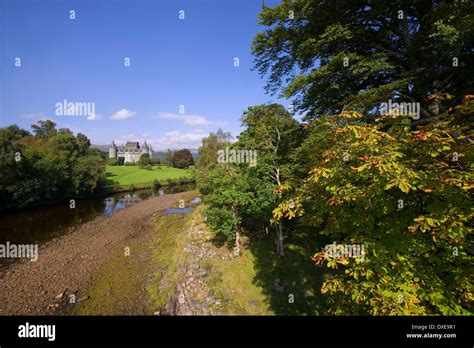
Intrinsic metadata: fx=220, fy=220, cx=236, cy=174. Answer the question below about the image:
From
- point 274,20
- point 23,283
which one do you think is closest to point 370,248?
point 274,20

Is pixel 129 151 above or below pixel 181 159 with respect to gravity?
above

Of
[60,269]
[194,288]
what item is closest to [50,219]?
[60,269]

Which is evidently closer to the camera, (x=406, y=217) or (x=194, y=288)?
(x=406, y=217)

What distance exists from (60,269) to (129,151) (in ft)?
438

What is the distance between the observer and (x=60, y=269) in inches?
640

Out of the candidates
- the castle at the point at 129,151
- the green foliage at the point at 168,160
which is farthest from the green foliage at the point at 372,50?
the castle at the point at 129,151

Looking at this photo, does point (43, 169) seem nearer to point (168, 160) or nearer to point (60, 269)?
point (60, 269)

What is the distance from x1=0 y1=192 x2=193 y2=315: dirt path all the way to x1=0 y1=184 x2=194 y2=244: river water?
2479 mm

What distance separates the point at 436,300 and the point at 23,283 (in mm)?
21128

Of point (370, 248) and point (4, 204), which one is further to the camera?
point (4, 204)

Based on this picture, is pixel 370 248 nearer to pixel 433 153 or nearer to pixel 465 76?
pixel 433 153

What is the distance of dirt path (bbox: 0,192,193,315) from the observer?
42.0 ft

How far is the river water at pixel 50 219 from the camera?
22719 mm
